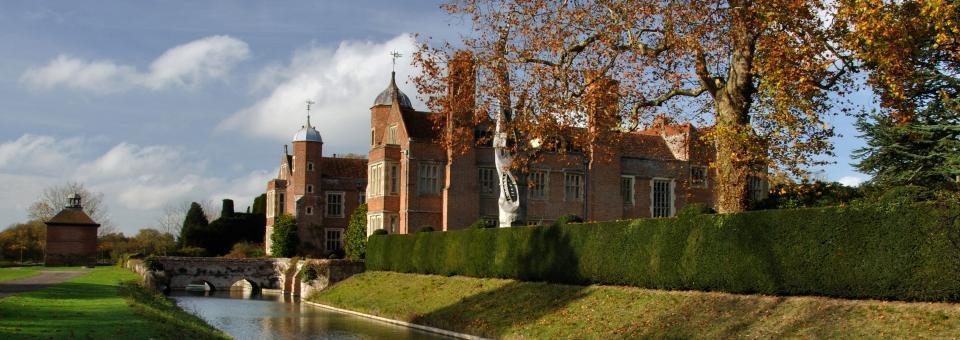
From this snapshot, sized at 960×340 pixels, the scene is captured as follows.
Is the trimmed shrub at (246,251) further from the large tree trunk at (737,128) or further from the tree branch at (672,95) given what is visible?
the large tree trunk at (737,128)

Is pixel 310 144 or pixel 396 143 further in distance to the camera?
pixel 310 144

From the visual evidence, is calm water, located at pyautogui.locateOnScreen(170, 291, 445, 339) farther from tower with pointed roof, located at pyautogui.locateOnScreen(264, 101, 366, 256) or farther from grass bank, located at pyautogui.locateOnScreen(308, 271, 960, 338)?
tower with pointed roof, located at pyautogui.locateOnScreen(264, 101, 366, 256)

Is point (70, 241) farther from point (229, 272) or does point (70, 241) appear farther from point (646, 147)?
point (646, 147)

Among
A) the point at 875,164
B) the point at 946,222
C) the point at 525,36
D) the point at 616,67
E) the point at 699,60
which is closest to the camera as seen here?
the point at 946,222

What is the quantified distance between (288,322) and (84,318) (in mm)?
13330

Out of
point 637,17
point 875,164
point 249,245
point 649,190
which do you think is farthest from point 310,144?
point 637,17

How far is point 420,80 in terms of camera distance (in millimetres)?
27578

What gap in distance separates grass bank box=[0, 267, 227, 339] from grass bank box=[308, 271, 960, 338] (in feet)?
27.3

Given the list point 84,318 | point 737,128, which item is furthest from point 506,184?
point 84,318

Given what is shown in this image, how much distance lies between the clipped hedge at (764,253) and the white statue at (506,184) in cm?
135

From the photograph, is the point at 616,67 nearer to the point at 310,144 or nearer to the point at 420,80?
the point at 420,80

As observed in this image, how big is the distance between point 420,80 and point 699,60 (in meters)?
8.88

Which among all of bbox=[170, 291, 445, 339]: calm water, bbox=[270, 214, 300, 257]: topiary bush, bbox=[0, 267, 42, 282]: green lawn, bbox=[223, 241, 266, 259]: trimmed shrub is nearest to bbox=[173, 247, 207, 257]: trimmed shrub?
bbox=[223, 241, 266, 259]: trimmed shrub

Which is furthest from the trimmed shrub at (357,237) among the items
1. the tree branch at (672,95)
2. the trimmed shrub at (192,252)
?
the tree branch at (672,95)
